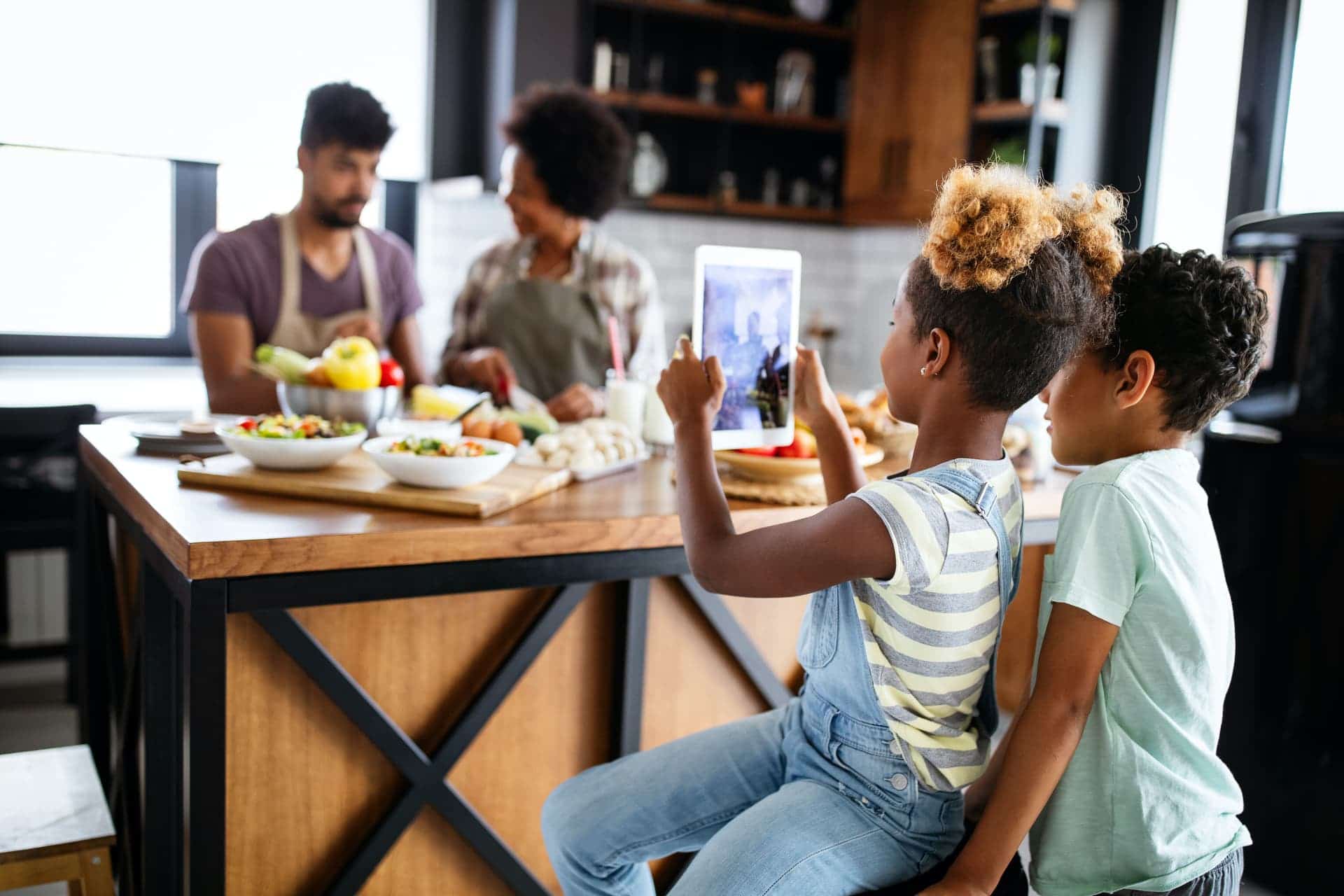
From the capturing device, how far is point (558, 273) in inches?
132

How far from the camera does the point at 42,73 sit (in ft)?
11.9

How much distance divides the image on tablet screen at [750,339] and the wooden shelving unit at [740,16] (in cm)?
319

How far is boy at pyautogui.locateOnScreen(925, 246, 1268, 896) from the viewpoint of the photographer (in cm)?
119

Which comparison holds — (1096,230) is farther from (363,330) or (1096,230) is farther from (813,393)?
(363,330)

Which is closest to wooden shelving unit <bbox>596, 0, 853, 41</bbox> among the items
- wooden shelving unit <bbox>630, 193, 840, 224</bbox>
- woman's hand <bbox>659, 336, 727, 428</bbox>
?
wooden shelving unit <bbox>630, 193, 840, 224</bbox>

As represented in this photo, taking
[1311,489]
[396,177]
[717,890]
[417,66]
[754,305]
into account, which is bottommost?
[717,890]

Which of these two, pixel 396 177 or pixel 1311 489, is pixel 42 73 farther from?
pixel 1311 489

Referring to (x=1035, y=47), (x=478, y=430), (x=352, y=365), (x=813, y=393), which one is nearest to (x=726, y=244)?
(x=1035, y=47)

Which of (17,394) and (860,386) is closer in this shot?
(17,394)

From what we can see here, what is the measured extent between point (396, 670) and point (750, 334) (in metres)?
0.69

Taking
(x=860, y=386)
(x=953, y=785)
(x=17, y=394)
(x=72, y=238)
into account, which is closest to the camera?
(x=953, y=785)

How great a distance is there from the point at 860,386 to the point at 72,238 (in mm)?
3103

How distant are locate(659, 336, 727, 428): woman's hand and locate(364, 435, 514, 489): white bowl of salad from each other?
32 cm

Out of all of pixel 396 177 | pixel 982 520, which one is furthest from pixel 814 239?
pixel 982 520
